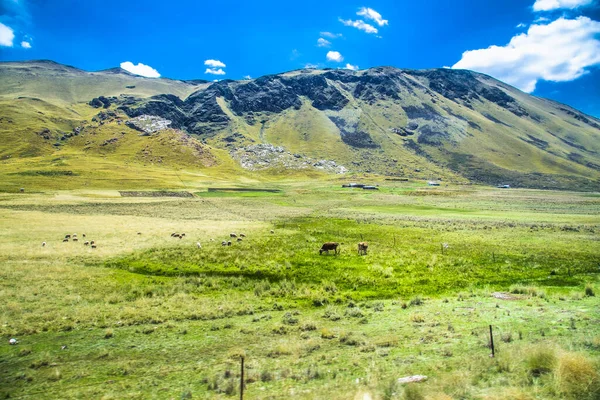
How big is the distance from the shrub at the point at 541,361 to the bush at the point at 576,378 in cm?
60

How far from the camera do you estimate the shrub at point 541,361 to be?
36.2 ft

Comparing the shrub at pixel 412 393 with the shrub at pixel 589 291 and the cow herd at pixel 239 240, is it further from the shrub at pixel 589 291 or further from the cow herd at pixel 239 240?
the cow herd at pixel 239 240

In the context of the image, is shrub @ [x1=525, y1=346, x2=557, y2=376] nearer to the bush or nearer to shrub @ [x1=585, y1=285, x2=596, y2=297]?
the bush

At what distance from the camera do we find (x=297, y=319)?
60.8 ft

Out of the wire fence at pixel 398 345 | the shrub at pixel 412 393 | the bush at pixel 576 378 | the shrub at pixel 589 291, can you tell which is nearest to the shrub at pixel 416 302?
A: the wire fence at pixel 398 345

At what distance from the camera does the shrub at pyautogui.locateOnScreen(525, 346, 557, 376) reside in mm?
11023

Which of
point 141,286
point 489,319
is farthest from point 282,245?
point 489,319

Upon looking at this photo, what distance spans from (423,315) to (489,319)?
129 inches

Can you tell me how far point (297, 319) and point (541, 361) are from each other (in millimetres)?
11244

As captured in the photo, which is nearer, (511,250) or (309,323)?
(309,323)

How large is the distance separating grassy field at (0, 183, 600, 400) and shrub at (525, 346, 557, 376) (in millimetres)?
51

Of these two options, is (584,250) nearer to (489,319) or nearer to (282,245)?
(489,319)

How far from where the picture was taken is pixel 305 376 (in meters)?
12.2

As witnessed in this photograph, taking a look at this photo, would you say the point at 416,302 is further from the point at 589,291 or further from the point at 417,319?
the point at 589,291
